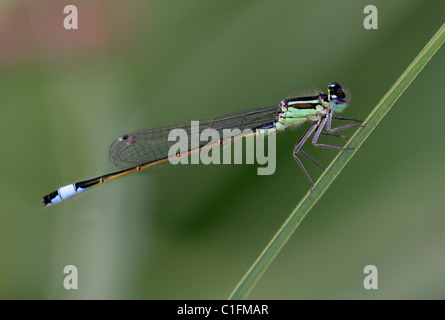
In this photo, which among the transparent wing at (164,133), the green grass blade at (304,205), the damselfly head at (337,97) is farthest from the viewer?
the transparent wing at (164,133)

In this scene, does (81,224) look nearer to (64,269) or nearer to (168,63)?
(64,269)

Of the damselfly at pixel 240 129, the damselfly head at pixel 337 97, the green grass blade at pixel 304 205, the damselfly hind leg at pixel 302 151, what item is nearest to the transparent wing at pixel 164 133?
the damselfly at pixel 240 129

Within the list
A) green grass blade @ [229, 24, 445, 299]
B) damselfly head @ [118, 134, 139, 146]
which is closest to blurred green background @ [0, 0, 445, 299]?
damselfly head @ [118, 134, 139, 146]

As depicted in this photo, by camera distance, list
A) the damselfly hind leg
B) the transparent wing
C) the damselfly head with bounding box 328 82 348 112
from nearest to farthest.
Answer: the damselfly hind leg, the damselfly head with bounding box 328 82 348 112, the transparent wing

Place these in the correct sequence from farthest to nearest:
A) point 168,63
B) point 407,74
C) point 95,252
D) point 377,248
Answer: point 168,63, point 95,252, point 377,248, point 407,74

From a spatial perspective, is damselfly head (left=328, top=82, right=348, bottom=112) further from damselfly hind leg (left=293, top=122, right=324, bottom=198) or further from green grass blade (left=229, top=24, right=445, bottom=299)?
green grass blade (left=229, top=24, right=445, bottom=299)

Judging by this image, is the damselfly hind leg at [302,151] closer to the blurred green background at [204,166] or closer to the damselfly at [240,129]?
the damselfly at [240,129]

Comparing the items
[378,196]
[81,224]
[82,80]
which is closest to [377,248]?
[378,196]
